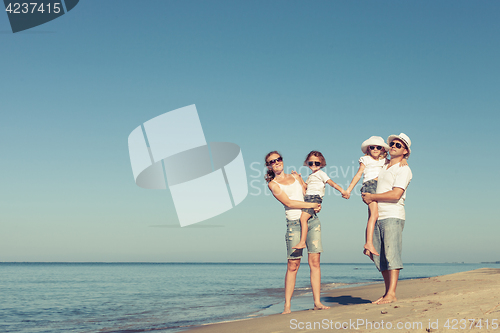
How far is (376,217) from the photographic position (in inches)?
191

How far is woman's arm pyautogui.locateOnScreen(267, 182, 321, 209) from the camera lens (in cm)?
488

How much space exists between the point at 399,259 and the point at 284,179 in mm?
1804

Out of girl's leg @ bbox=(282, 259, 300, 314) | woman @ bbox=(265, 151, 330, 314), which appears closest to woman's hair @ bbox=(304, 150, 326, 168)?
woman @ bbox=(265, 151, 330, 314)

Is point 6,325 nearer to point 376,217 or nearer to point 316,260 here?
point 316,260

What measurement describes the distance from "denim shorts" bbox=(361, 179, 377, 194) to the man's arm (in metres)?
0.23

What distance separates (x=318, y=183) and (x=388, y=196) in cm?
90

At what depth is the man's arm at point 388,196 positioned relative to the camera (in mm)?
4652

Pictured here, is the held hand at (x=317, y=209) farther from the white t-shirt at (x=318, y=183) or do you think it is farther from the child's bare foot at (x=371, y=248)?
the child's bare foot at (x=371, y=248)

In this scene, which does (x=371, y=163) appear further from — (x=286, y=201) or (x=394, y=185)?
(x=286, y=201)

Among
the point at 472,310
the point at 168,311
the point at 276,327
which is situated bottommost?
the point at 168,311

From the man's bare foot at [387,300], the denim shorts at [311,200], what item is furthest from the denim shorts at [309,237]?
the man's bare foot at [387,300]

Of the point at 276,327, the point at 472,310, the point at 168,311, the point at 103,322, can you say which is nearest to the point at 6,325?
the point at 103,322

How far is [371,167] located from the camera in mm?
5223

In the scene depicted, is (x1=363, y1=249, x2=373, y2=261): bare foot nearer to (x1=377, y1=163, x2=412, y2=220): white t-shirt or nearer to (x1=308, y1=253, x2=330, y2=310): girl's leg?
(x1=377, y1=163, x2=412, y2=220): white t-shirt
